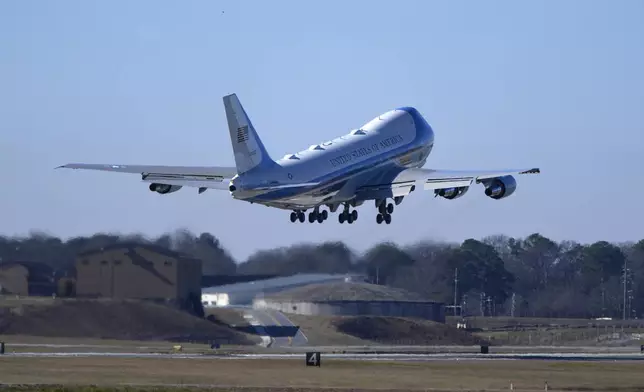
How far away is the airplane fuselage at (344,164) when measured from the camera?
295ft

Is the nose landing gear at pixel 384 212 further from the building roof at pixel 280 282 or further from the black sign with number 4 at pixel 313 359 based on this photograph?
the building roof at pixel 280 282

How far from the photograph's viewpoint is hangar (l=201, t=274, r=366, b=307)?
5044 inches

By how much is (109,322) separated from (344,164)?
26752 mm

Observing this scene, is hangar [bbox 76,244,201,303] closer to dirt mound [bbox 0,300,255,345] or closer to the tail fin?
dirt mound [bbox 0,300,255,345]

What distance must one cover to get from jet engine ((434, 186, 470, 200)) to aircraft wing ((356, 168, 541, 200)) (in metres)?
0.40

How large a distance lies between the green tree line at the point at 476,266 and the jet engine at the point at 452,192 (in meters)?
26.5

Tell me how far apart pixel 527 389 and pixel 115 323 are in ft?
160

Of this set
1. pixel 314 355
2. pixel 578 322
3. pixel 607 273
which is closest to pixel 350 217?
pixel 314 355

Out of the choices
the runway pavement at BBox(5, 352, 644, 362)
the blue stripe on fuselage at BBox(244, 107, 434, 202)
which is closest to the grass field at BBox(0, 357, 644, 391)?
the runway pavement at BBox(5, 352, 644, 362)

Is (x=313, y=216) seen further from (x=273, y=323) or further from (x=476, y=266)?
(x=476, y=266)

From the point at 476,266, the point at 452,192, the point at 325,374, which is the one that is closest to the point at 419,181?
the point at 452,192

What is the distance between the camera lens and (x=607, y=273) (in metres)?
167

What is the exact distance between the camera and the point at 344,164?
99.2 meters

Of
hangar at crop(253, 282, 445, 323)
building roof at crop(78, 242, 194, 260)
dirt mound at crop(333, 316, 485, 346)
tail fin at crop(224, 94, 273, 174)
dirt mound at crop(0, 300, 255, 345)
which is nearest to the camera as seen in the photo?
tail fin at crop(224, 94, 273, 174)
